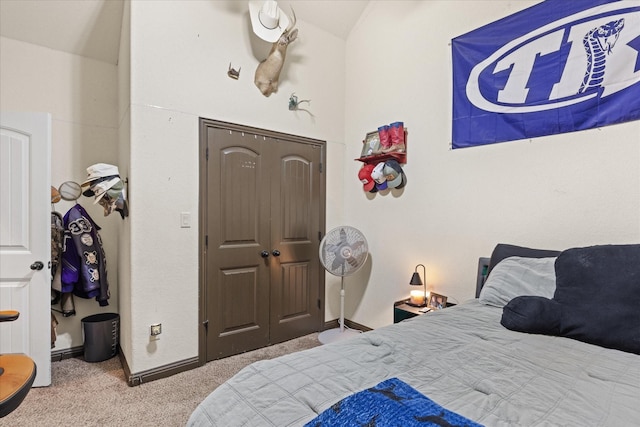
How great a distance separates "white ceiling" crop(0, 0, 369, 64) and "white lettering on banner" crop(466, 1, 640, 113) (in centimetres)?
203

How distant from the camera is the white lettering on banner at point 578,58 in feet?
5.73

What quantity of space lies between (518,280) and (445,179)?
1083 millimetres

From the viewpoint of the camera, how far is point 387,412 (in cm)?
79

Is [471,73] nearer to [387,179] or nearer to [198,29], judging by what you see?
[387,179]

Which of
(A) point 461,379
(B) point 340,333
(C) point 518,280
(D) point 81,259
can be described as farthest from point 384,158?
(D) point 81,259

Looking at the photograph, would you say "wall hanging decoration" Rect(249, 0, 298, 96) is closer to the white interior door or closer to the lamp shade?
the white interior door

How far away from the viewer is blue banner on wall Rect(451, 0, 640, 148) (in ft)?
5.80

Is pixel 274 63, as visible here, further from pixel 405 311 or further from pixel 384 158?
pixel 405 311

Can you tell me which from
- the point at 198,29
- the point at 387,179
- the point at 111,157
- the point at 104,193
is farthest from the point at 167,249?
the point at 387,179

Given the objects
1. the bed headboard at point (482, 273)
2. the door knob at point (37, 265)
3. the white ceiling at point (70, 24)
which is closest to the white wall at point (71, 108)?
the white ceiling at point (70, 24)

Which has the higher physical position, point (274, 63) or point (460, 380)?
point (274, 63)

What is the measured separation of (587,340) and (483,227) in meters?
1.10

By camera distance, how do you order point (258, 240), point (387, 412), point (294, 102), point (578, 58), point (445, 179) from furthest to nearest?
point (294, 102) → point (258, 240) → point (445, 179) → point (578, 58) → point (387, 412)

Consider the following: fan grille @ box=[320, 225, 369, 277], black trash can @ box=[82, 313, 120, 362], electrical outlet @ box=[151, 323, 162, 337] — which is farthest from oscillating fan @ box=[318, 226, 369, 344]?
black trash can @ box=[82, 313, 120, 362]
